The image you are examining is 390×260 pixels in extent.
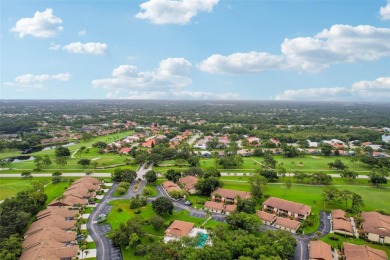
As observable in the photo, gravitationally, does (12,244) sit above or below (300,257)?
above

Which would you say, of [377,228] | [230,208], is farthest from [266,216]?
[377,228]

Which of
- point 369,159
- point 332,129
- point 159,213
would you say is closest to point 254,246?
point 159,213

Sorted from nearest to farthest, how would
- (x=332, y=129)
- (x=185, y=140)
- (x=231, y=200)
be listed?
(x=231, y=200)
(x=185, y=140)
(x=332, y=129)

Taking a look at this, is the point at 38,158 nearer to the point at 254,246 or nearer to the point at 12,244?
the point at 12,244

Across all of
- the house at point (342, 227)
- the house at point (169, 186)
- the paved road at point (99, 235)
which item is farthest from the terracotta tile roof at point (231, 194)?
the paved road at point (99, 235)

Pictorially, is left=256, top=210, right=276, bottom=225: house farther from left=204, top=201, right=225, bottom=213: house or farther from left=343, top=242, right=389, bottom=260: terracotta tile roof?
left=343, top=242, right=389, bottom=260: terracotta tile roof

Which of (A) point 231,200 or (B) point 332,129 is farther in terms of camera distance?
(B) point 332,129

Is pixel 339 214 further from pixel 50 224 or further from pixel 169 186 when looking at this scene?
pixel 50 224

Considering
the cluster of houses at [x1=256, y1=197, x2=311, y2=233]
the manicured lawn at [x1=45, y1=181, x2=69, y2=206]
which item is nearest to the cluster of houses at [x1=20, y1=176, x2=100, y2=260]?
the manicured lawn at [x1=45, y1=181, x2=69, y2=206]
